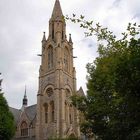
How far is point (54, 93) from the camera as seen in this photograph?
203 ft

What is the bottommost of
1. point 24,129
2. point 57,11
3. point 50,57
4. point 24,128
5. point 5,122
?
point 5,122

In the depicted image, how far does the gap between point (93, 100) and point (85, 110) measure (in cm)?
122

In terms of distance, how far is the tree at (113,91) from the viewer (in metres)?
13.8

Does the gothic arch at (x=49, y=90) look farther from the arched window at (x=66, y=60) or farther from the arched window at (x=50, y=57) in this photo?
the arched window at (x=66, y=60)

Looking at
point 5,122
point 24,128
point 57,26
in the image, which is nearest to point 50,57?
point 57,26

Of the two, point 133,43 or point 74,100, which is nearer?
point 133,43

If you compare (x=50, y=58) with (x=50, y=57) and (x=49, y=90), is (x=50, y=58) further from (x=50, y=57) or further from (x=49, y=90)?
(x=49, y=90)

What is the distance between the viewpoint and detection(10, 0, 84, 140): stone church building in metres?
60.0

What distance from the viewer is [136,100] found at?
47.2 feet

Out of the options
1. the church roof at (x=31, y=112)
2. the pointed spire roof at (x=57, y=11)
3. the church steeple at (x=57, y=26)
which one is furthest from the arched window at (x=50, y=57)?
the church roof at (x=31, y=112)

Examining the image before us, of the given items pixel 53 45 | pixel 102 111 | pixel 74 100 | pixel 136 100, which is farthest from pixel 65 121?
pixel 136 100

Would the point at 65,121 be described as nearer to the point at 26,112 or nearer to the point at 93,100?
the point at 26,112

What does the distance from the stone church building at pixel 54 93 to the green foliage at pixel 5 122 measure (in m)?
15.8

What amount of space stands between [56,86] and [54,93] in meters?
1.29
